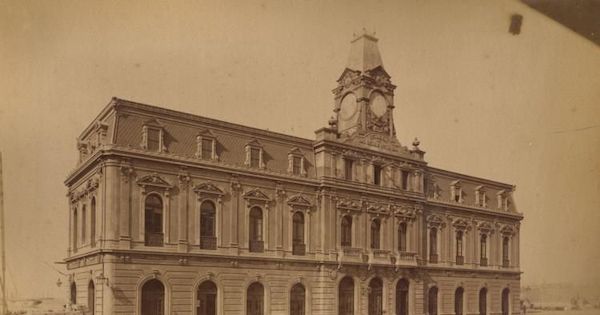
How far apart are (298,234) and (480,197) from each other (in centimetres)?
1341

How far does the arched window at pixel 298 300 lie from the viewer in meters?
22.4

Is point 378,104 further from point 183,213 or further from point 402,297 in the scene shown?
point 183,213

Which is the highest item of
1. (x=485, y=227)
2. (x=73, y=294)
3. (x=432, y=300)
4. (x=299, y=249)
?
(x=485, y=227)

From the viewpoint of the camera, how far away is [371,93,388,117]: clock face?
25.7 m

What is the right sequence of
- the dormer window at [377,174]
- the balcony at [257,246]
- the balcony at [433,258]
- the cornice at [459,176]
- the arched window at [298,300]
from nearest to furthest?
the balcony at [257,246] < the arched window at [298,300] < the dormer window at [377,174] < the balcony at [433,258] < the cornice at [459,176]

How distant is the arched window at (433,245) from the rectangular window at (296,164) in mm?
9430

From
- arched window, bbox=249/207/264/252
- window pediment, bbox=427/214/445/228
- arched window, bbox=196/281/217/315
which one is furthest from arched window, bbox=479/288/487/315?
arched window, bbox=196/281/217/315

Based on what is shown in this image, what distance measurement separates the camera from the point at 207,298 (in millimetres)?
20094

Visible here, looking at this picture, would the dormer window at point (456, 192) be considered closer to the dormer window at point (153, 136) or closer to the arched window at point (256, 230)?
the arched window at point (256, 230)

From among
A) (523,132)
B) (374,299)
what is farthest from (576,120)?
(374,299)

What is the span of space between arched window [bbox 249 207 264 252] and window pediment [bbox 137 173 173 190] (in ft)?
12.5

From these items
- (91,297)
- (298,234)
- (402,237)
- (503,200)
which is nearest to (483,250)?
(503,200)

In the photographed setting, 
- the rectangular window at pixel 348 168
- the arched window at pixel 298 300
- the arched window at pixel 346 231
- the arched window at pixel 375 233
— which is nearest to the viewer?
the arched window at pixel 298 300

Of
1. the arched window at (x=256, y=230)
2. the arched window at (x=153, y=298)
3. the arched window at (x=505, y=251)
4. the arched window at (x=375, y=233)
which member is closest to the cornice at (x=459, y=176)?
the arched window at (x=375, y=233)
